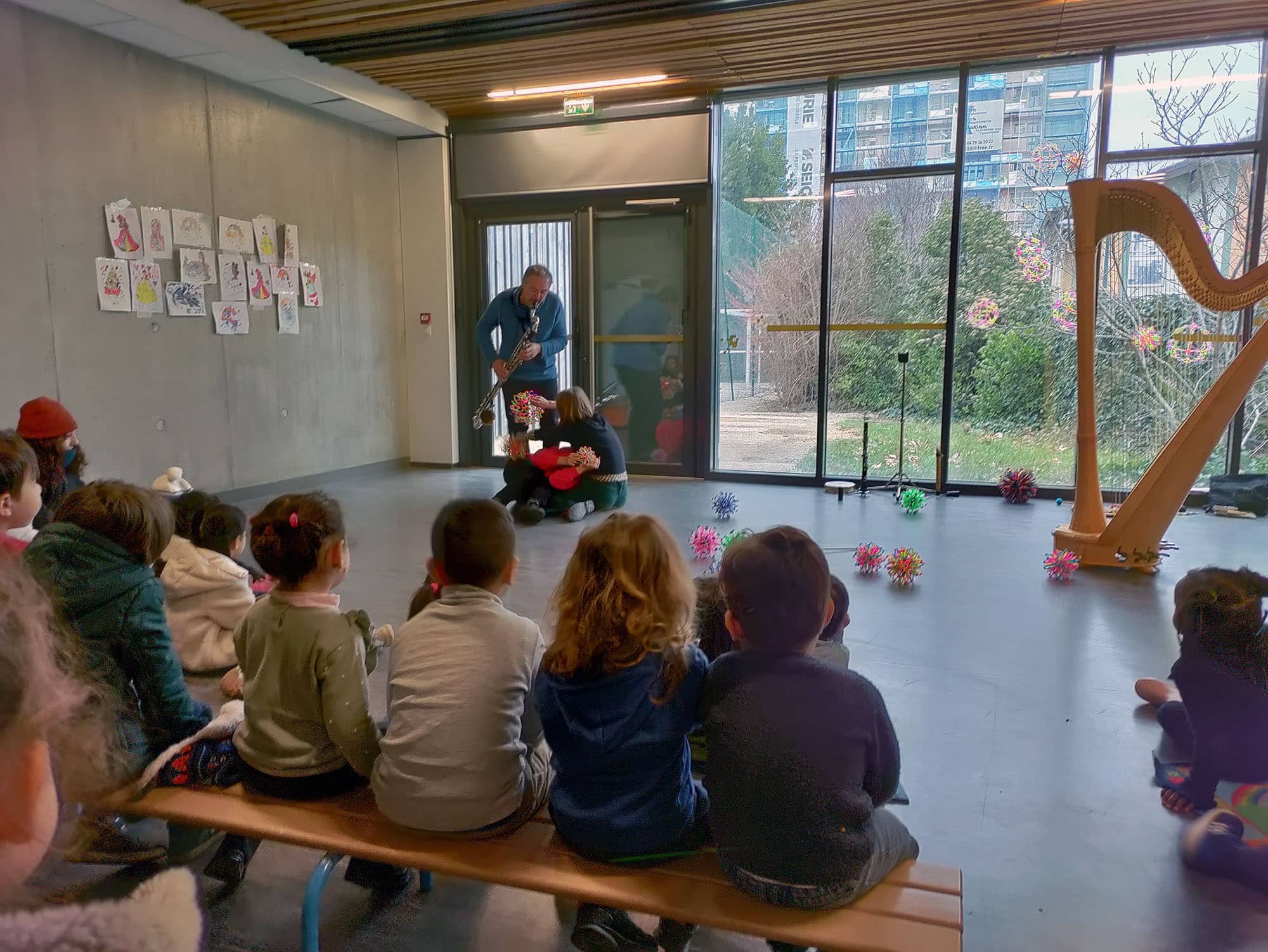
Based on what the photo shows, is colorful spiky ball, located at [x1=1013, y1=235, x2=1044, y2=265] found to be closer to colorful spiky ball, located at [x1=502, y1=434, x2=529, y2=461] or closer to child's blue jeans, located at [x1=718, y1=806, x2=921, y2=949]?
colorful spiky ball, located at [x1=502, y1=434, x2=529, y2=461]

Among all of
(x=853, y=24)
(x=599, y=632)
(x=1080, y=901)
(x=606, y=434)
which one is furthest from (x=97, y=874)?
(x=853, y=24)

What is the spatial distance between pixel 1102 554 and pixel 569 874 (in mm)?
3993

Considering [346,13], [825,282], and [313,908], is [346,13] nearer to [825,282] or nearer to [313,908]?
[825,282]

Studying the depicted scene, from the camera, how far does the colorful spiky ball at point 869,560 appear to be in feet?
15.0

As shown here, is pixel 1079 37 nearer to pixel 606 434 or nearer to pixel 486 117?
pixel 606 434

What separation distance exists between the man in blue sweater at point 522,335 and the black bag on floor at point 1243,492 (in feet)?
15.6

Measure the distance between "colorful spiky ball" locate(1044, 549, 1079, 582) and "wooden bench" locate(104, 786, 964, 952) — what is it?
3303 mm

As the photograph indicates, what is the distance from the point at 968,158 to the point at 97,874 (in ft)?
22.6

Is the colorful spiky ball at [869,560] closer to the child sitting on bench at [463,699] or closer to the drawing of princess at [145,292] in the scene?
the child sitting on bench at [463,699]

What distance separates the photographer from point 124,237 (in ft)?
18.2

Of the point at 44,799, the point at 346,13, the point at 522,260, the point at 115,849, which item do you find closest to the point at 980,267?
the point at 522,260

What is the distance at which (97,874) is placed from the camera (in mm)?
1960

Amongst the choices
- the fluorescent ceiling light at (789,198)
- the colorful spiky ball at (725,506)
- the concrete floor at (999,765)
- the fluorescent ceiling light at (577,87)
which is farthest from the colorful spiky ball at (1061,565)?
the fluorescent ceiling light at (577,87)

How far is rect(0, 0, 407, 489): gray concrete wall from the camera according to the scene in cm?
504
